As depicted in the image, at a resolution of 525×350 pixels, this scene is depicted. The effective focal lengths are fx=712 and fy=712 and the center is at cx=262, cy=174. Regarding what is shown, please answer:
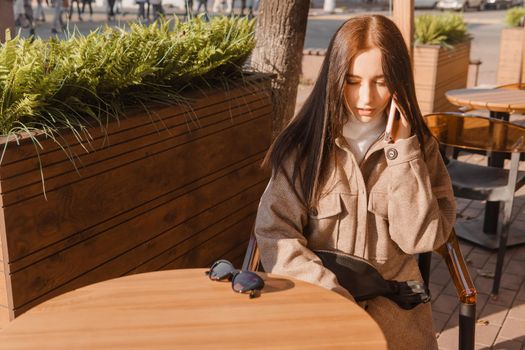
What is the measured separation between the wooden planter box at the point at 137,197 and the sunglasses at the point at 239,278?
2.80 feet

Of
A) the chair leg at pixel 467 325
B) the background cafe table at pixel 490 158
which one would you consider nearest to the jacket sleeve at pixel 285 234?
the chair leg at pixel 467 325

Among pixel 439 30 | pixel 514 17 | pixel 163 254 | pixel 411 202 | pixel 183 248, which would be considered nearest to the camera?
pixel 411 202

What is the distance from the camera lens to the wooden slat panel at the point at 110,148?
230 centimetres

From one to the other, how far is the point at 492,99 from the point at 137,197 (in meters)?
2.75

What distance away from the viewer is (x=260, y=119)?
12.2 ft

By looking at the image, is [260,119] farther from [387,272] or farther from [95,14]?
[95,14]

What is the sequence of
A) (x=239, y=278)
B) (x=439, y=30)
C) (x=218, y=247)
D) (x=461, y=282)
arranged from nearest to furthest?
(x=239, y=278)
(x=461, y=282)
(x=218, y=247)
(x=439, y=30)

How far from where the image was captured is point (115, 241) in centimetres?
276

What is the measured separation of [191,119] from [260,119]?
2.23 feet

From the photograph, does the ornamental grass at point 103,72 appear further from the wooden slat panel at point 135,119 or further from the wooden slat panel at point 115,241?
the wooden slat panel at point 115,241

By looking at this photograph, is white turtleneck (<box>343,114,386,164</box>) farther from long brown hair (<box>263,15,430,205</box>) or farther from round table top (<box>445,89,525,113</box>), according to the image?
round table top (<box>445,89,525,113</box>)

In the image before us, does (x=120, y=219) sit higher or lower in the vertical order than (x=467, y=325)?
higher

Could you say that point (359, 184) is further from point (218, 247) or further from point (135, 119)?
point (218, 247)

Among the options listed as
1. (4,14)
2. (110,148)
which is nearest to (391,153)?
(110,148)
